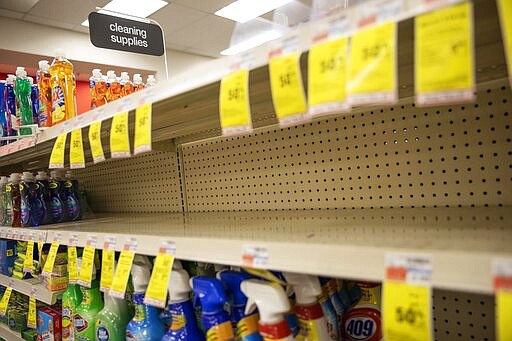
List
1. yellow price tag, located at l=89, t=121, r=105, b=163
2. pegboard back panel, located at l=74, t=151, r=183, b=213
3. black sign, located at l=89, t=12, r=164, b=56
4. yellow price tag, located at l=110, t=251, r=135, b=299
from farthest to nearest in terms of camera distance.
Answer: black sign, located at l=89, t=12, r=164, b=56, pegboard back panel, located at l=74, t=151, r=183, b=213, yellow price tag, located at l=89, t=121, r=105, b=163, yellow price tag, located at l=110, t=251, r=135, b=299

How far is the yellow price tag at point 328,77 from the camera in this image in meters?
0.58

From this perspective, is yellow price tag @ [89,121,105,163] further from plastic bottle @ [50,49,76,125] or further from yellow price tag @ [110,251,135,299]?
plastic bottle @ [50,49,76,125]

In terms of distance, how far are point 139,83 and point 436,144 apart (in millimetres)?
1683

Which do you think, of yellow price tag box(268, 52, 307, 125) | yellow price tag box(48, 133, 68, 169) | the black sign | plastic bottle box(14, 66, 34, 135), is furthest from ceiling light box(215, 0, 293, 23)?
yellow price tag box(268, 52, 307, 125)

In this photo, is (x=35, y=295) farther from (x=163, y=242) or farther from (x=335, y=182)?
(x=335, y=182)

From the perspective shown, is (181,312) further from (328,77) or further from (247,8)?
(247,8)

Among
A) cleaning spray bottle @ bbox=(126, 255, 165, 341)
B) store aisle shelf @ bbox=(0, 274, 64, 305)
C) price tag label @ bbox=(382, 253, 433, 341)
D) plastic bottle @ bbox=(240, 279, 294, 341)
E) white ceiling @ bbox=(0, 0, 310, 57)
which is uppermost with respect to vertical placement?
white ceiling @ bbox=(0, 0, 310, 57)

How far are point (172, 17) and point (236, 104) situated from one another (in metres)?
4.85

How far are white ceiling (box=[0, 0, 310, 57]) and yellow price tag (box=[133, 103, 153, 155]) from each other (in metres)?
4.11

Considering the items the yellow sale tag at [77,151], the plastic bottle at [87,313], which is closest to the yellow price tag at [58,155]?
the yellow sale tag at [77,151]

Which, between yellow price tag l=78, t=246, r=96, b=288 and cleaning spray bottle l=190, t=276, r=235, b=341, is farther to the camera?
yellow price tag l=78, t=246, r=96, b=288

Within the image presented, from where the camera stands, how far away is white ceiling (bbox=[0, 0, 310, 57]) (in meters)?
4.42

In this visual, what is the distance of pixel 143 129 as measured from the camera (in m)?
0.94

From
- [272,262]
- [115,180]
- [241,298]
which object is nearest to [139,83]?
[115,180]
